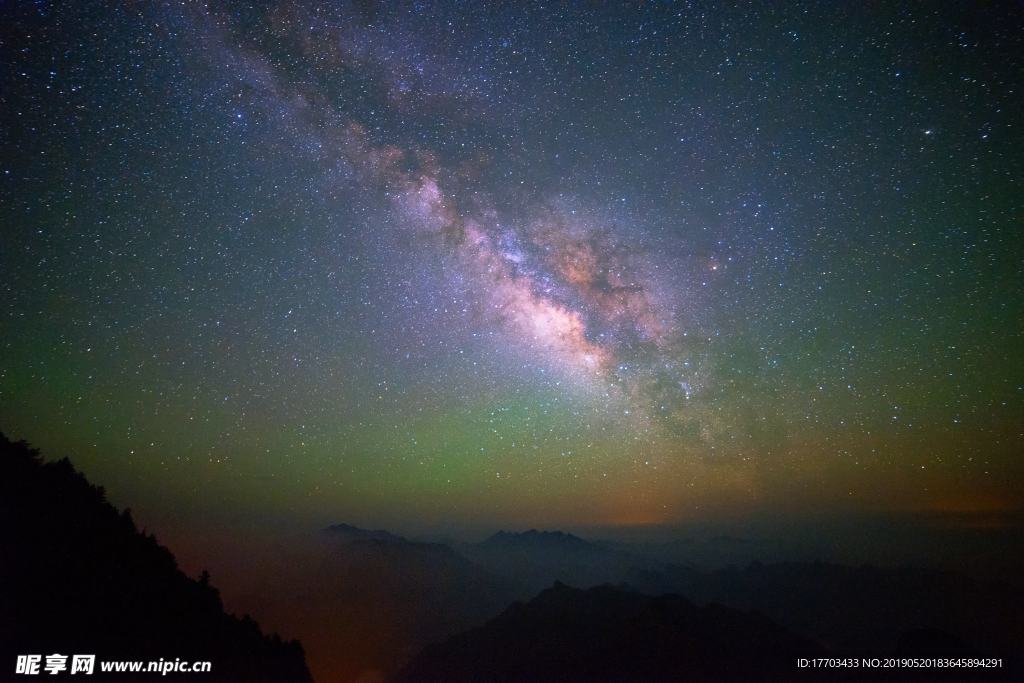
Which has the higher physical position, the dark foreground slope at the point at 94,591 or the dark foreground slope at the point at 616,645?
the dark foreground slope at the point at 94,591

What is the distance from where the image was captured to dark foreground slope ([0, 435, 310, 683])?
633 inches

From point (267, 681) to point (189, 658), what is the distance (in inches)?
222

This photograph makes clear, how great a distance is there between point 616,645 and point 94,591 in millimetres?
148967

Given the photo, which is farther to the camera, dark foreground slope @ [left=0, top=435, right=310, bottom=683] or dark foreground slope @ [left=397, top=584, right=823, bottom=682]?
dark foreground slope @ [left=397, top=584, right=823, bottom=682]

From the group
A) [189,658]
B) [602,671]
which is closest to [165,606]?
[189,658]

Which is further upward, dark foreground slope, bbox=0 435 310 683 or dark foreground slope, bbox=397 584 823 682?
dark foreground slope, bbox=0 435 310 683

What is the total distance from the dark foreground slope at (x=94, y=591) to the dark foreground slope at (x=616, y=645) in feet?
397

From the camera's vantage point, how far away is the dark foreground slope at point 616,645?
120m

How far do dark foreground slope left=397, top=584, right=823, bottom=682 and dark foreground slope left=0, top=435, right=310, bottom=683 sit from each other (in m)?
121

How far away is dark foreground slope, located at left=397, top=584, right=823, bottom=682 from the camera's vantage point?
119688 millimetres

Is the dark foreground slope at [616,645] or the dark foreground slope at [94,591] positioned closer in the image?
the dark foreground slope at [94,591]

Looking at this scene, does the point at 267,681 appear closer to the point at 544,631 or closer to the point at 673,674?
the point at 673,674

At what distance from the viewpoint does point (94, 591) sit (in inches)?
730

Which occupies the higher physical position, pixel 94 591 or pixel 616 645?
pixel 94 591
